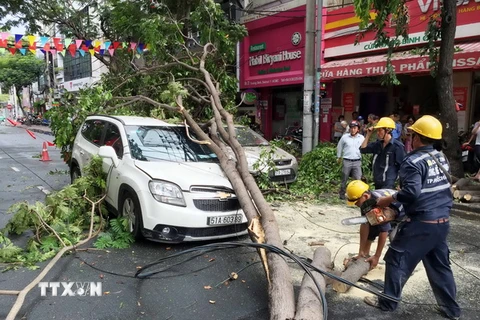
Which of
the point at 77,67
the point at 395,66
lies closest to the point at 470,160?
the point at 395,66

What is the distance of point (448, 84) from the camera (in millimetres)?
8062

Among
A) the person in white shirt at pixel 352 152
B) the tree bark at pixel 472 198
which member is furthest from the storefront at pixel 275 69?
the tree bark at pixel 472 198

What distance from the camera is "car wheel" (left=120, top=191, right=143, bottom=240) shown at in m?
4.82

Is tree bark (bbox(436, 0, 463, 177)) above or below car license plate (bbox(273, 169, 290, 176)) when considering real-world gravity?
above

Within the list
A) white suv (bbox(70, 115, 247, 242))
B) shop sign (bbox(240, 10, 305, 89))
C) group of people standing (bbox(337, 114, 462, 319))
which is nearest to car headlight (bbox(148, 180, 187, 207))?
white suv (bbox(70, 115, 247, 242))

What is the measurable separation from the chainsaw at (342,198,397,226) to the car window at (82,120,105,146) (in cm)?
454

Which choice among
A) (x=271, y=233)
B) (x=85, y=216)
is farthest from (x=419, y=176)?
(x=85, y=216)

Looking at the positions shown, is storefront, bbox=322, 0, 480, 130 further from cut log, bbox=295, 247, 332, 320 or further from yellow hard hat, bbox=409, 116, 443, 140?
cut log, bbox=295, 247, 332, 320

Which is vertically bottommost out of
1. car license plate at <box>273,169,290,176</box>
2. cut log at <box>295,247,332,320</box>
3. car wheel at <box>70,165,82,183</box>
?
cut log at <box>295,247,332,320</box>

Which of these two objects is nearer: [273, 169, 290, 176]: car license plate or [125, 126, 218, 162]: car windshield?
[125, 126, 218, 162]: car windshield

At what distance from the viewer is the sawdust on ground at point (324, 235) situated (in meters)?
4.21

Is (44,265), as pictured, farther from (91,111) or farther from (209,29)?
(209,29)

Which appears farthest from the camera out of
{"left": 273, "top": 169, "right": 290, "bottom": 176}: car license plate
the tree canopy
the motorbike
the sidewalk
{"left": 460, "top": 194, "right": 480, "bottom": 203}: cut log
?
the motorbike

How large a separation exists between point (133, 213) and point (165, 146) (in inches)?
46.9
